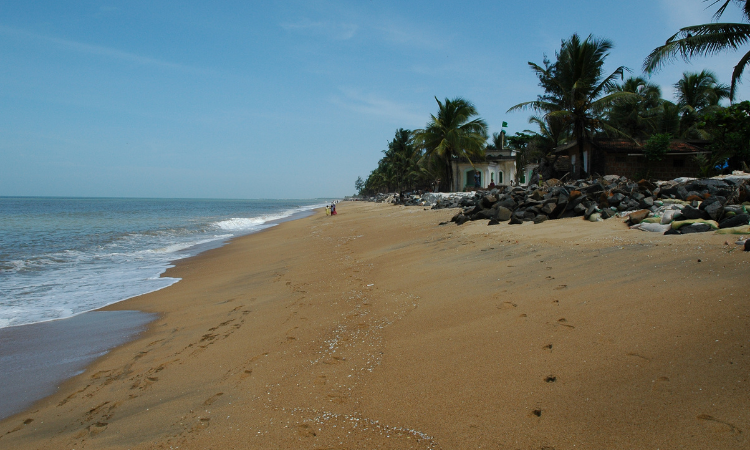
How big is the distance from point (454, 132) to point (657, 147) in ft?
38.6

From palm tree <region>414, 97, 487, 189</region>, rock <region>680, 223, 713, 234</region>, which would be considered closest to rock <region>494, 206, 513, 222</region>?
rock <region>680, 223, 713, 234</region>

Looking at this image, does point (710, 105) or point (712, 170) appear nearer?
point (712, 170)

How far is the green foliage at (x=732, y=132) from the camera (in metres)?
14.8

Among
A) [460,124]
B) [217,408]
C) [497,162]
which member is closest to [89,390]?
[217,408]

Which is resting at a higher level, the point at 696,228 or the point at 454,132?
the point at 454,132

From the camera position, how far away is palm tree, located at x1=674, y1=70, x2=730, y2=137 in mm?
29453

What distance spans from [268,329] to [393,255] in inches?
149

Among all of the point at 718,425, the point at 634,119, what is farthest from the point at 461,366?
the point at 634,119

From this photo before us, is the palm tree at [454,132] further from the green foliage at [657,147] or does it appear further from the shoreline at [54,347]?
the shoreline at [54,347]

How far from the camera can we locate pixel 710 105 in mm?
30516

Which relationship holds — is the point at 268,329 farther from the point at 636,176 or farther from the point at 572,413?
the point at 636,176

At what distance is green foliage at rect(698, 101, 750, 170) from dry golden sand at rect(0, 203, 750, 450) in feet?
45.5

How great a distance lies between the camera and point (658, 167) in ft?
66.4

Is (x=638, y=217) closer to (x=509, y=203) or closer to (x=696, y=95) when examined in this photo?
(x=509, y=203)
